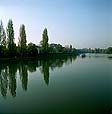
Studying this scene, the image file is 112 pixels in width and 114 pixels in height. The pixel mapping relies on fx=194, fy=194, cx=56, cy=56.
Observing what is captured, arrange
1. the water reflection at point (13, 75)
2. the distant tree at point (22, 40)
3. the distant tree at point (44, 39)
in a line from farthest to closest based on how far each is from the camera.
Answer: the distant tree at point (44, 39) → the distant tree at point (22, 40) → the water reflection at point (13, 75)

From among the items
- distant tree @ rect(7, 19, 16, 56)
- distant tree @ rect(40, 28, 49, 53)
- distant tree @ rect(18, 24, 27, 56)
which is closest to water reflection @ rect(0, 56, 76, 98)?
distant tree @ rect(7, 19, 16, 56)

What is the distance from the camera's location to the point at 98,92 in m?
8.32

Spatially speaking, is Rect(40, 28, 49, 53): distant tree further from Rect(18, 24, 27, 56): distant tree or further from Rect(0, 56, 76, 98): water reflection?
Rect(0, 56, 76, 98): water reflection

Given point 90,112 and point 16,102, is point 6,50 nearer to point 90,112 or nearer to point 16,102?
point 16,102

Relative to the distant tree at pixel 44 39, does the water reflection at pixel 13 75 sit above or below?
below

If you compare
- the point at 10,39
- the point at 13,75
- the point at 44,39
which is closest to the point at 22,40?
the point at 10,39

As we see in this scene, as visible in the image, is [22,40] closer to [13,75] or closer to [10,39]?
[10,39]

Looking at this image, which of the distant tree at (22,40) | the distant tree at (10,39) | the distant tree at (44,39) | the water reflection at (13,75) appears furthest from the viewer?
the distant tree at (44,39)

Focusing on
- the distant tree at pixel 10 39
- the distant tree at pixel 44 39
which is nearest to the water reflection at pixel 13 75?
the distant tree at pixel 10 39

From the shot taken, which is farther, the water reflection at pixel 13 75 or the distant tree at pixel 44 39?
the distant tree at pixel 44 39

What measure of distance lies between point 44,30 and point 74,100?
32.1 m

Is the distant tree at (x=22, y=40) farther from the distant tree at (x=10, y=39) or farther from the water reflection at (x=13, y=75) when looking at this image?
the water reflection at (x=13, y=75)

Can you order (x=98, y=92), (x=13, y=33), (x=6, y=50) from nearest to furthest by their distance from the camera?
(x=98, y=92), (x=6, y=50), (x=13, y=33)

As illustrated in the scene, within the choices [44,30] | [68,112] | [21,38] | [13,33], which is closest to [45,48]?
[44,30]
